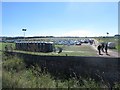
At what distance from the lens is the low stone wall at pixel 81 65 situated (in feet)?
81.0

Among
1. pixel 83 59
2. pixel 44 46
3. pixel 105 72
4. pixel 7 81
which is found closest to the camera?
pixel 7 81

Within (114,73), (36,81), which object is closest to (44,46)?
(114,73)

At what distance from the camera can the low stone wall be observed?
2468 centimetres

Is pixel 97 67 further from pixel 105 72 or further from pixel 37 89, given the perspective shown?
pixel 37 89

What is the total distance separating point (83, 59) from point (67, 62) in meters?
1.71

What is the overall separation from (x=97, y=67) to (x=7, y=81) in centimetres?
1692

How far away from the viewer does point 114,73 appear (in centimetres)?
2475

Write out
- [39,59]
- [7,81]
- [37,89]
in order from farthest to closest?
[39,59] → [7,81] → [37,89]

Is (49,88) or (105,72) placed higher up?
(49,88)

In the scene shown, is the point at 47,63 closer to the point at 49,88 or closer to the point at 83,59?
the point at 83,59

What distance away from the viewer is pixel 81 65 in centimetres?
2666

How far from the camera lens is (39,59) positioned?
28828mm

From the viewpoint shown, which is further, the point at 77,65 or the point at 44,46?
the point at 44,46

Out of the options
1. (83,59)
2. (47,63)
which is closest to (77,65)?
(83,59)
